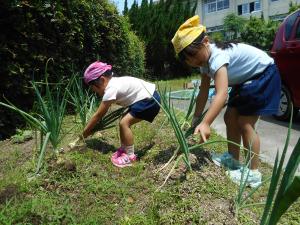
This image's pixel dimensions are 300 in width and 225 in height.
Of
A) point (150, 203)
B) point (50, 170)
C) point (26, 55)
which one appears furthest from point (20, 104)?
point (150, 203)

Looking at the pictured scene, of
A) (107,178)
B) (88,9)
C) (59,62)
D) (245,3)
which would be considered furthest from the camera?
(245,3)

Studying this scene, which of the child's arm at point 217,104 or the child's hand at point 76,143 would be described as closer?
the child's arm at point 217,104

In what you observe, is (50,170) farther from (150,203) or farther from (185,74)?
(185,74)

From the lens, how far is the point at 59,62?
6.52 meters

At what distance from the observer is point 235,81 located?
11.5ft

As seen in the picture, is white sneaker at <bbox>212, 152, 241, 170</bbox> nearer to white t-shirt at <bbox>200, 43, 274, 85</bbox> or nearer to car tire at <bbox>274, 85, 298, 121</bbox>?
white t-shirt at <bbox>200, 43, 274, 85</bbox>

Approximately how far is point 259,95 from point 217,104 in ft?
1.74

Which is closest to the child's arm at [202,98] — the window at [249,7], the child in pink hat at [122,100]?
the child in pink hat at [122,100]

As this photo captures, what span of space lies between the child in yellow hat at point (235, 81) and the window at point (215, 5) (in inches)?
1725

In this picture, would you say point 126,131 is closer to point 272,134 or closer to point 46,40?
point 272,134

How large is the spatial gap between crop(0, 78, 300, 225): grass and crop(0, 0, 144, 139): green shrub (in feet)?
5.49

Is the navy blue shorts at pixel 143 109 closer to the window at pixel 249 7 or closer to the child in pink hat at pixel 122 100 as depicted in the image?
the child in pink hat at pixel 122 100

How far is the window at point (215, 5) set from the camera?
45.9 metres

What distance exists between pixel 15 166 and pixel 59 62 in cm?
272
